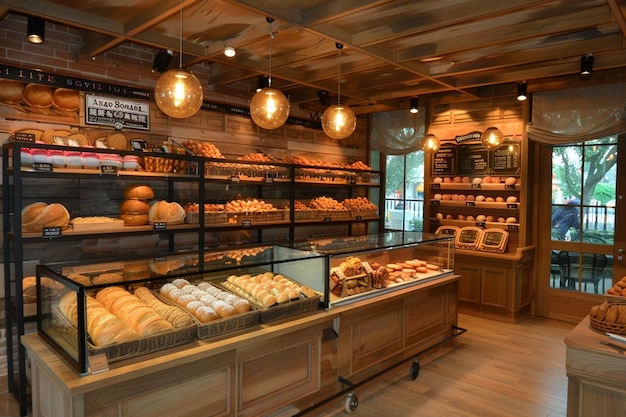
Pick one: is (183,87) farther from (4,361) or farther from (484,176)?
(484,176)

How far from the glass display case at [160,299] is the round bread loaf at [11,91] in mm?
1920

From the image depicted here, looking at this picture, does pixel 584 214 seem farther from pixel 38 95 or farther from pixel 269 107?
pixel 38 95

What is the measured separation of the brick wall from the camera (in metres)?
3.86

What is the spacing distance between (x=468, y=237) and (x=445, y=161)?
116 cm

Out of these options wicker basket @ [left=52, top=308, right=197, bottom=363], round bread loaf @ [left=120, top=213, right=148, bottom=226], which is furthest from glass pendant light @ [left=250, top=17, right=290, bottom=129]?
wicker basket @ [left=52, top=308, right=197, bottom=363]

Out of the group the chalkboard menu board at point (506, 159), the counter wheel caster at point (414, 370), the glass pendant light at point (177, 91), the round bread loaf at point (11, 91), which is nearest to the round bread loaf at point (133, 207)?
the round bread loaf at point (11, 91)

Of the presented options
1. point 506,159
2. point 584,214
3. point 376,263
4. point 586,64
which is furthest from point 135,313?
point 584,214

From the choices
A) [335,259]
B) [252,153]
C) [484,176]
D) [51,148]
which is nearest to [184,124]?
[252,153]

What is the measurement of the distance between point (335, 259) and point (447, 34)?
88.8 inches

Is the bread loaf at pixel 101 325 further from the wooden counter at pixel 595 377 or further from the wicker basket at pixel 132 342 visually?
the wooden counter at pixel 595 377

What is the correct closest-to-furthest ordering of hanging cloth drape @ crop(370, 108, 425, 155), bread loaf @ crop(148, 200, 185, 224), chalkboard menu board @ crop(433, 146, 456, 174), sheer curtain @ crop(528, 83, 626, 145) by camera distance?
1. bread loaf @ crop(148, 200, 185, 224)
2. sheer curtain @ crop(528, 83, 626, 145)
3. chalkboard menu board @ crop(433, 146, 456, 174)
4. hanging cloth drape @ crop(370, 108, 425, 155)

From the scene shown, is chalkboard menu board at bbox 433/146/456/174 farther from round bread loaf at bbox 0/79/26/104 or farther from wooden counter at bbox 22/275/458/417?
round bread loaf at bbox 0/79/26/104

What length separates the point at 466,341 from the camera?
4.99 meters

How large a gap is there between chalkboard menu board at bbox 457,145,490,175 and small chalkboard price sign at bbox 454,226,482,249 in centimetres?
79
